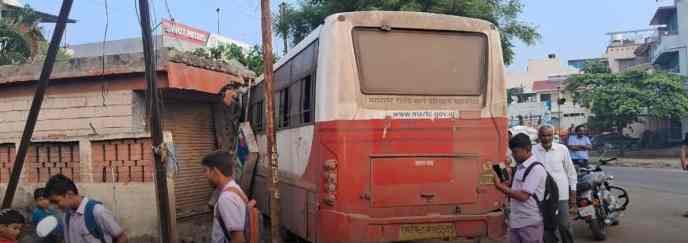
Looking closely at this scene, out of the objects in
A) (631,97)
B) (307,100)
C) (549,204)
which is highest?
(631,97)

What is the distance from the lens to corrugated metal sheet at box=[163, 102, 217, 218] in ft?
35.9

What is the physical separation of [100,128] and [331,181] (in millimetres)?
4722

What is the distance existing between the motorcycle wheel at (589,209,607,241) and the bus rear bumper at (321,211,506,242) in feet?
7.50

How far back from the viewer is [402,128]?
636cm

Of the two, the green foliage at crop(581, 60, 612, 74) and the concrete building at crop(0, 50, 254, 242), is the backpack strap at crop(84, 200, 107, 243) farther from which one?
the green foliage at crop(581, 60, 612, 74)

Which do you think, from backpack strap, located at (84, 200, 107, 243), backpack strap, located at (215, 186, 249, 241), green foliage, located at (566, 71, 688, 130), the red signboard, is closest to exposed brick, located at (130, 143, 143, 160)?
backpack strap, located at (84, 200, 107, 243)

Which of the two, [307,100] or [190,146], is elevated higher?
[307,100]

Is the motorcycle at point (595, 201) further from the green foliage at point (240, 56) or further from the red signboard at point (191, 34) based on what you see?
the red signboard at point (191, 34)

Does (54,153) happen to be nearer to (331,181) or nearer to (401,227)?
(331,181)

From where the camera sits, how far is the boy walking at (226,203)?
3869 mm

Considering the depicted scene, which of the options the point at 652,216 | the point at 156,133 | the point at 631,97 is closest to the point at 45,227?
the point at 156,133

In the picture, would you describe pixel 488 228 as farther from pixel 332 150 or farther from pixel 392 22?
pixel 392 22

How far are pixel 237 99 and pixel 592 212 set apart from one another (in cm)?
638

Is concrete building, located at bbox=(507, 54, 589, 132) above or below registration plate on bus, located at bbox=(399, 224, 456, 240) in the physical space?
above
